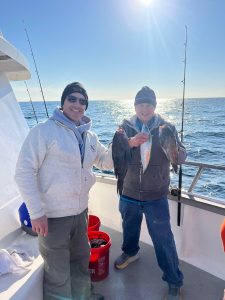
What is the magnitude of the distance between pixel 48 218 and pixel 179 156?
1386 mm

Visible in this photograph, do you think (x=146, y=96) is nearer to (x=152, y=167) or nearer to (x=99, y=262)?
(x=152, y=167)

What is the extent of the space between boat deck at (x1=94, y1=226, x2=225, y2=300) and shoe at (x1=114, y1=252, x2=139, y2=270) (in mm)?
48

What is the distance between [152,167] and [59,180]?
1053 millimetres

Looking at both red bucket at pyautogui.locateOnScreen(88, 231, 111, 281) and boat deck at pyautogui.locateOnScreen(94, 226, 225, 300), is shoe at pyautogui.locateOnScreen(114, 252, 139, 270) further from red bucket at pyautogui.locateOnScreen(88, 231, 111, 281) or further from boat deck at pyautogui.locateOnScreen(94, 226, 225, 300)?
red bucket at pyautogui.locateOnScreen(88, 231, 111, 281)

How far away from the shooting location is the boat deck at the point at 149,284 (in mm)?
3133

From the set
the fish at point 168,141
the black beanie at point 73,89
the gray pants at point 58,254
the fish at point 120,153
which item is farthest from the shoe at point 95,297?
the black beanie at point 73,89

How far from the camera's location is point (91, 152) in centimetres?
A: 254

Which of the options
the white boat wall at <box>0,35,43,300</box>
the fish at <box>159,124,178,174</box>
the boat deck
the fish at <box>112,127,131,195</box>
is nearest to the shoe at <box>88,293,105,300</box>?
the boat deck

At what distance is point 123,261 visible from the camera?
360cm

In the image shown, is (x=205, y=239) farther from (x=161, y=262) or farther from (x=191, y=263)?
(x=161, y=262)

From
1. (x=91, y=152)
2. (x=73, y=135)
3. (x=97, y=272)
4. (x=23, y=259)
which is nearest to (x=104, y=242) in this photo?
(x=97, y=272)

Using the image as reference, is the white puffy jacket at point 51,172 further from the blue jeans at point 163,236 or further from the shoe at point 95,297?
the shoe at point 95,297

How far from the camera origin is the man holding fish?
2742mm

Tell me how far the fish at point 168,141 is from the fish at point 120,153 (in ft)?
1.12
